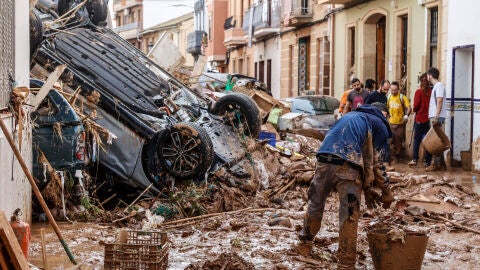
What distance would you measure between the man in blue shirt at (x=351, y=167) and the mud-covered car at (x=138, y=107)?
3.19m

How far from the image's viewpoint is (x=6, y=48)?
8.11 m

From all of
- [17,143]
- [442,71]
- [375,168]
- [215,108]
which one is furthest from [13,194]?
[442,71]

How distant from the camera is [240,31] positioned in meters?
46.9

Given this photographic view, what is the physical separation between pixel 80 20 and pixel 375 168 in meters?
7.28

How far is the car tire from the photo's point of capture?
413 inches

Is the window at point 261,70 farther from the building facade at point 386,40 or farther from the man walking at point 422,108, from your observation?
the man walking at point 422,108

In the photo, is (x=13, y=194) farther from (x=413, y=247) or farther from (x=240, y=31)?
(x=240, y=31)

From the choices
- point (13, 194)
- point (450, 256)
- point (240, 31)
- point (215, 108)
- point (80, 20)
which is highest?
point (240, 31)

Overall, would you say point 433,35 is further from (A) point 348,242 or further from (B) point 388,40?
(A) point 348,242

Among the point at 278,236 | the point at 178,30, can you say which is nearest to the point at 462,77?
the point at 278,236

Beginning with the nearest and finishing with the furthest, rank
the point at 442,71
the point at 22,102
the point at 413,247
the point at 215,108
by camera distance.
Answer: the point at 413,247, the point at 22,102, the point at 215,108, the point at 442,71

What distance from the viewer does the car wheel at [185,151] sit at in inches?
417

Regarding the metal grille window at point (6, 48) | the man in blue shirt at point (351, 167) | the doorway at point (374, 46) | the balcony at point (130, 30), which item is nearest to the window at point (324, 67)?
the doorway at point (374, 46)

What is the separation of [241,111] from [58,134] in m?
3.96
